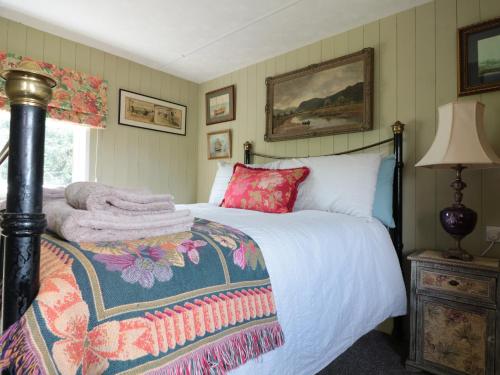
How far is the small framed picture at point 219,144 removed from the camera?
332cm

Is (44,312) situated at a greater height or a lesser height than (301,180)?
lesser

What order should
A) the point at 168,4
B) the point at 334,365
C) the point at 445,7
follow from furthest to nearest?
the point at 168,4 < the point at 445,7 < the point at 334,365

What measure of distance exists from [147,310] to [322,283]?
780 millimetres

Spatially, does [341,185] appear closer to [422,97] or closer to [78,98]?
[422,97]

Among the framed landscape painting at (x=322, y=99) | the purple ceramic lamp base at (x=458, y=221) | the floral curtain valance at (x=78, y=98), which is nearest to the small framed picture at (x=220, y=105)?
the framed landscape painting at (x=322, y=99)

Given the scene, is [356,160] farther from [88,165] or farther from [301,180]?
[88,165]

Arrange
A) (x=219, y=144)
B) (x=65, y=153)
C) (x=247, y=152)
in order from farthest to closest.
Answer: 1. (x=219, y=144)
2. (x=247, y=152)
3. (x=65, y=153)

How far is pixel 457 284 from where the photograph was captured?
1459 mm

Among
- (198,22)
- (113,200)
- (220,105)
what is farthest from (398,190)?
(220,105)

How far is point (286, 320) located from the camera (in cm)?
108

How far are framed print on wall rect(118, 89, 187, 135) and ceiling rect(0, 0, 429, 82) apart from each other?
16.9 inches

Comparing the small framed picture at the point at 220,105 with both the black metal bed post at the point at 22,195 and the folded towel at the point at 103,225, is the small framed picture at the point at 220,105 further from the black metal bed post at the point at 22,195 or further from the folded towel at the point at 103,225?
the black metal bed post at the point at 22,195

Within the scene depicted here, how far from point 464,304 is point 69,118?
3085mm

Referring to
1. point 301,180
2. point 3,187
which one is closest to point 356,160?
point 301,180
